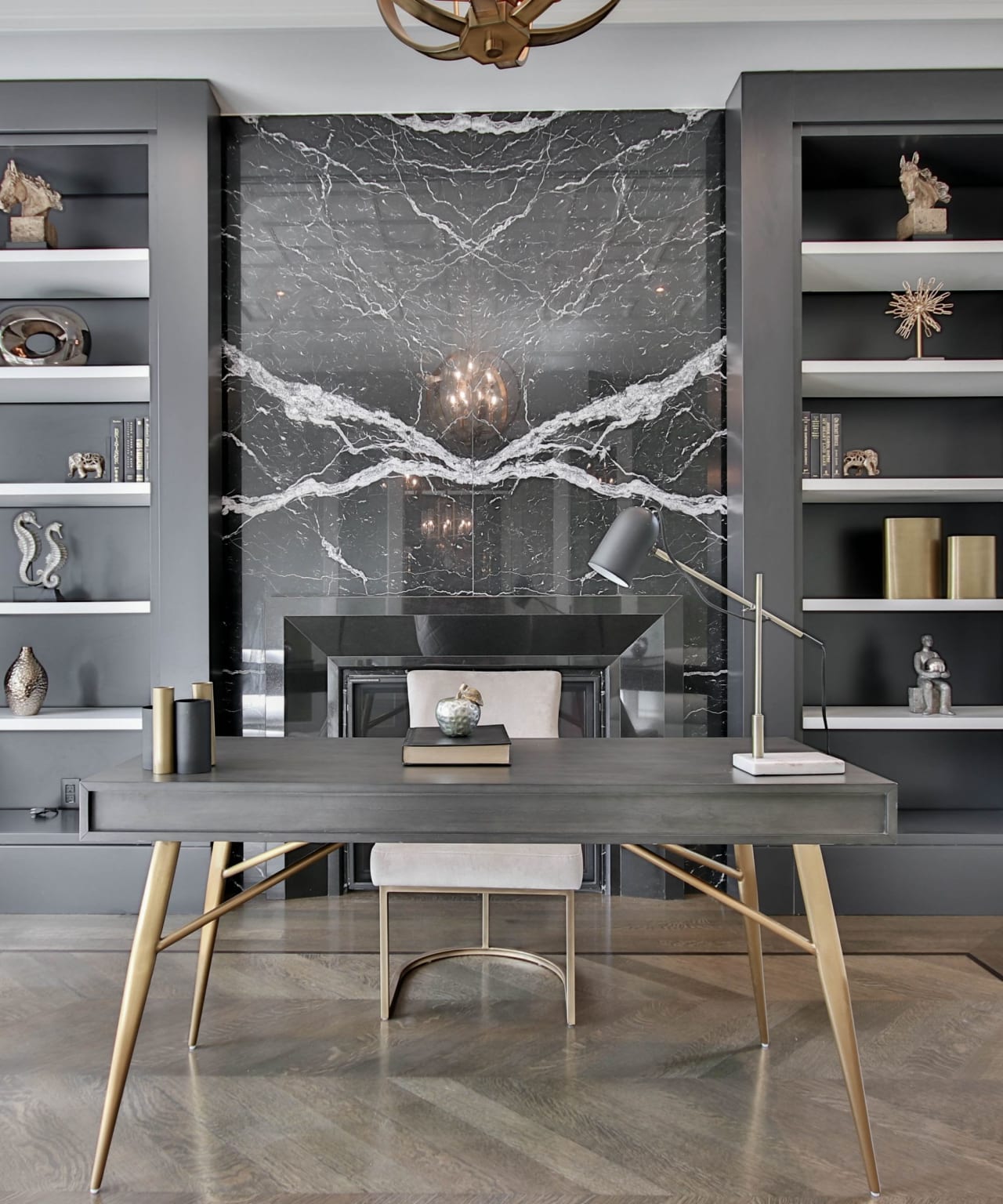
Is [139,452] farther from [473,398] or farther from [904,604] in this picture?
[904,604]

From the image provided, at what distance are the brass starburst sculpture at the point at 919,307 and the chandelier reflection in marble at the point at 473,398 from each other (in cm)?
141

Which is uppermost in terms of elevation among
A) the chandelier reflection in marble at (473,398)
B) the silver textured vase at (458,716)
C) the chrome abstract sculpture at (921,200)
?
the chrome abstract sculpture at (921,200)

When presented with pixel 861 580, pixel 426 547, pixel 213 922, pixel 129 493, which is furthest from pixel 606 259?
pixel 213 922

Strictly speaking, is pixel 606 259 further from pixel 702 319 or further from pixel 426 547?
pixel 426 547

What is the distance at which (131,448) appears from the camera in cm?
312

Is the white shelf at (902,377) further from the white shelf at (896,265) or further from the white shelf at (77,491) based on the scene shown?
the white shelf at (77,491)

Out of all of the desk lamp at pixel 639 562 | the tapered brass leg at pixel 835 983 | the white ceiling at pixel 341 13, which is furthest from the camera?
the white ceiling at pixel 341 13

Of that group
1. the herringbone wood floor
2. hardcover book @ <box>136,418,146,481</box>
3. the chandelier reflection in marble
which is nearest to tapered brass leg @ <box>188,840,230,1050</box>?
the herringbone wood floor

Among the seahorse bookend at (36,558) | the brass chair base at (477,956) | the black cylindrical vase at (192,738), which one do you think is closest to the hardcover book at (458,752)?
the black cylindrical vase at (192,738)

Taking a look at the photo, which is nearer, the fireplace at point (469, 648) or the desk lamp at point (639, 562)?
the desk lamp at point (639, 562)

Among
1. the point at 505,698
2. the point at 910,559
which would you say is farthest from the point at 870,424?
the point at 505,698

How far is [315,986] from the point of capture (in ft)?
7.77

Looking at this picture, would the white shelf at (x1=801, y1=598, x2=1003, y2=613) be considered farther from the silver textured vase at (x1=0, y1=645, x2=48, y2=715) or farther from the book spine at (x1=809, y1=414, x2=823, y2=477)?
the silver textured vase at (x1=0, y1=645, x2=48, y2=715)

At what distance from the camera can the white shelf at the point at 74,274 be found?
9.82 ft
